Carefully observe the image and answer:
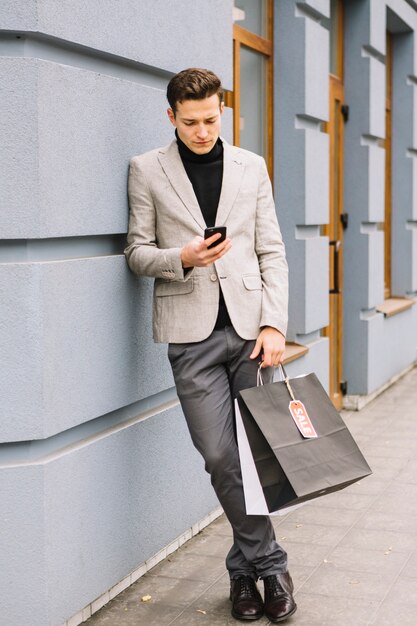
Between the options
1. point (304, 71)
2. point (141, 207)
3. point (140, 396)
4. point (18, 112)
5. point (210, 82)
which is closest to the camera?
point (18, 112)

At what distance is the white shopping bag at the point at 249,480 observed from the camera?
3.98 metres

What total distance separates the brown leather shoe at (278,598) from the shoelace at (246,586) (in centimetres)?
6

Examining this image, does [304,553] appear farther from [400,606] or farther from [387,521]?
[400,606]

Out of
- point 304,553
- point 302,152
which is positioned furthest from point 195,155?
point 302,152

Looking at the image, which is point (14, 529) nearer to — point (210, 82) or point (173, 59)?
point (210, 82)

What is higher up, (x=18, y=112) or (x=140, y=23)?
(x=140, y=23)

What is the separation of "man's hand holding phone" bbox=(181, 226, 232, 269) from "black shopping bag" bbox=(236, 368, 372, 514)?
0.50 meters

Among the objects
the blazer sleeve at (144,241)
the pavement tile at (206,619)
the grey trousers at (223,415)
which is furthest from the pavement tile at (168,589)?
the blazer sleeve at (144,241)

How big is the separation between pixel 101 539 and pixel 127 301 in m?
0.96

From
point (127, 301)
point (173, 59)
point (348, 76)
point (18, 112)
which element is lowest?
point (127, 301)

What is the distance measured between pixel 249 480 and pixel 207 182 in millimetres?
1151

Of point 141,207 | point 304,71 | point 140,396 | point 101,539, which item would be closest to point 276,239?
point 141,207

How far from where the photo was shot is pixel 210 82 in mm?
3957

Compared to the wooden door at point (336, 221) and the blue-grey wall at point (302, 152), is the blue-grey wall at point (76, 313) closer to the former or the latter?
the blue-grey wall at point (302, 152)
